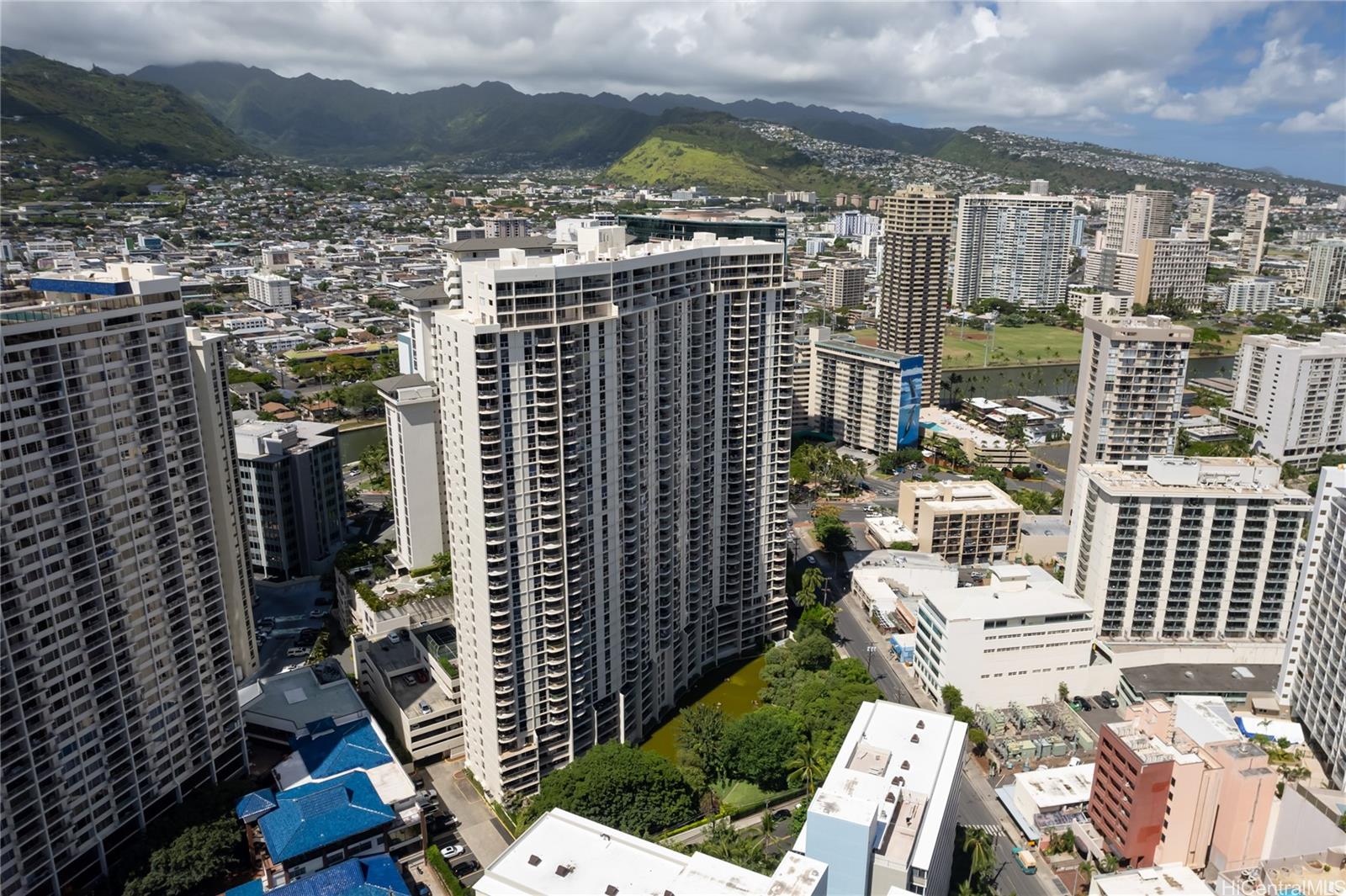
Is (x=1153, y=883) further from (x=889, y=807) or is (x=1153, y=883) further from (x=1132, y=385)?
(x=1132, y=385)

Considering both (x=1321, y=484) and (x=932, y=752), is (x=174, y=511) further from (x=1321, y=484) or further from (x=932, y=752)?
(x=1321, y=484)

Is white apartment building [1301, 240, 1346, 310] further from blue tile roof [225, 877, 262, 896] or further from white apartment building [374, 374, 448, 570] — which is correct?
blue tile roof [225, 877, 262, 896]

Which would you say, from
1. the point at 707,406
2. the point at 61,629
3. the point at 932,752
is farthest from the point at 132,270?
the point at 932,752

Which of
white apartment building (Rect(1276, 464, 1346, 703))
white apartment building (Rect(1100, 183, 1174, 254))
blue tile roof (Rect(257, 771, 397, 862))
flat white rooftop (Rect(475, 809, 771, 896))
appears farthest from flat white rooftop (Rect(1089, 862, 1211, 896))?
white apartment building (Rect(1100, 183, 1174, 254))

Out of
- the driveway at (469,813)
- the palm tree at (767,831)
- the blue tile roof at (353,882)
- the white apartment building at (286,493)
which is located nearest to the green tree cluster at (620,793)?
the driveway at (469,813)

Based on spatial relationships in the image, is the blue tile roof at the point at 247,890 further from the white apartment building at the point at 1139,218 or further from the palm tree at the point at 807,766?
the white apartment building at the point at 1139,218

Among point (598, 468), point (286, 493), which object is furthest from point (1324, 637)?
point (286, 493)
